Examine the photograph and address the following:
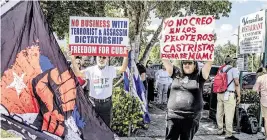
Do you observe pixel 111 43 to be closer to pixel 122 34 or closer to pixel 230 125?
pixel 122 34

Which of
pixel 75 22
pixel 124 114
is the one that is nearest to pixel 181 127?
pixel 75 22

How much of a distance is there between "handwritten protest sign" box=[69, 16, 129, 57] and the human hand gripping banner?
7.97 feet

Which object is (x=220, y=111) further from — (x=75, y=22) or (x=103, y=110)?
(x=75, y=22)

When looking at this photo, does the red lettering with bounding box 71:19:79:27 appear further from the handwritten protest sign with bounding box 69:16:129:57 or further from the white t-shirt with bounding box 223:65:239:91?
the white t-shirt with bounding box 223:65:239:91

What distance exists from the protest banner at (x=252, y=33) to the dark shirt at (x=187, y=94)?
164 inches

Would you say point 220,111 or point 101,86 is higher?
point 101,86

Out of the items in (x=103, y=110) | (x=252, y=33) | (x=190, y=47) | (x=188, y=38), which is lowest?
(x=103, y=110)

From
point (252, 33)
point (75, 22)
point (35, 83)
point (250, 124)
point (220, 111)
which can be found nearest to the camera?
point (35, 83)

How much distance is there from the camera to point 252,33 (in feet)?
28.7

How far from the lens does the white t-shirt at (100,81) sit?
571cm

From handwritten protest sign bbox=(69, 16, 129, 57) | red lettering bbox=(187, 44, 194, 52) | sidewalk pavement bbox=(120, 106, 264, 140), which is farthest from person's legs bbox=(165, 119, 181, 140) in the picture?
sidewalk pavement bbox=(120, 106, 264, 140)

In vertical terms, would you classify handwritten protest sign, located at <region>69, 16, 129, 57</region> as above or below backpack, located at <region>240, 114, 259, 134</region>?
above

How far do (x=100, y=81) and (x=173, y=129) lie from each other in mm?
1447

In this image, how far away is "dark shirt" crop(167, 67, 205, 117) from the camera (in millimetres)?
4688
